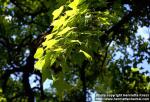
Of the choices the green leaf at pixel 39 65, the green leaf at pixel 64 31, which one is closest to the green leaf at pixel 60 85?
the green leaf at pixel 39 65

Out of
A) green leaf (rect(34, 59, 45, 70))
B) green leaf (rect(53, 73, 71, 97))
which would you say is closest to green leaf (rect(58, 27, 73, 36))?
green leaf (rect(34, 59, 45, 70))

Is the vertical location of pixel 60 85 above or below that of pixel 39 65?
below

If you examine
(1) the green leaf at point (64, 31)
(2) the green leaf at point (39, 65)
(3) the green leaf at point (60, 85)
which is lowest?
(3) the green leaf at point (60, 85)

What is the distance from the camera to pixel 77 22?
172 inches

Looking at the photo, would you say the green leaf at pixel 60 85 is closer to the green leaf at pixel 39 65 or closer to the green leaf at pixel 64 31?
the green leaf at pixel 39 65

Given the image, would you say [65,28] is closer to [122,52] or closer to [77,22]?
[77,22]

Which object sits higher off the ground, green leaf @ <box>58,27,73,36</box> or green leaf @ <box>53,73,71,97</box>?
green leaf @ <box>58,27,73,36</box>

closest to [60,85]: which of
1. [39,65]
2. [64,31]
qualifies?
[39,65]

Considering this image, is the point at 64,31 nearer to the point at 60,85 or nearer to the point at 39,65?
the point at 39,65

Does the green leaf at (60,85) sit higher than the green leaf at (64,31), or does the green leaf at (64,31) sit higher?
the green leaf at (64,31)

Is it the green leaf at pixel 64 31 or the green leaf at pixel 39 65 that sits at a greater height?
the green leaf at pixel 64 31

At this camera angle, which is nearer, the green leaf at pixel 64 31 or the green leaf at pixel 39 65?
the green leaf at pixel 39 65

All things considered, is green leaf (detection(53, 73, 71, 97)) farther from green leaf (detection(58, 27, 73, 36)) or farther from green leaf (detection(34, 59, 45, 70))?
green leaf (detection(58, 27, 73, 36))

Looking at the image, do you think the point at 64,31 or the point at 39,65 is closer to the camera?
the point at 39,65
